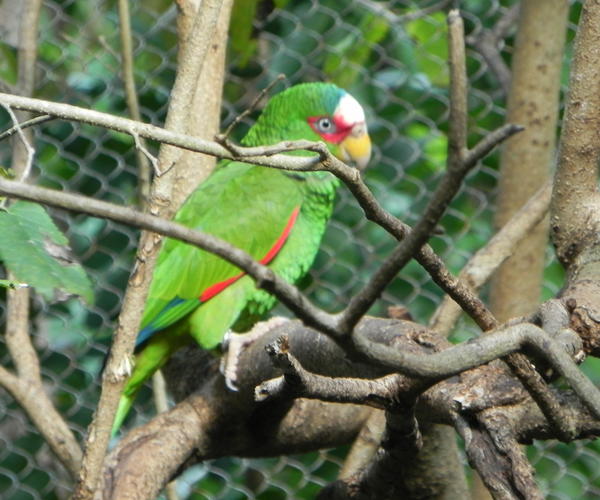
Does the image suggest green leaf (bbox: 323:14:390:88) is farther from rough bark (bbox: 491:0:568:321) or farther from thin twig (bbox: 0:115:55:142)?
thin twig (bbox: 0:115:55:142)

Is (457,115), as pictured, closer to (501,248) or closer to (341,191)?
(501,248)

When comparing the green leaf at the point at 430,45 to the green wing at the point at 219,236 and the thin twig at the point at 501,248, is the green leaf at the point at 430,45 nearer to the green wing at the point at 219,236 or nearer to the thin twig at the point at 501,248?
the green wing at the point at 219,236

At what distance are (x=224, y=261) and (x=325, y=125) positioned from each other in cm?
32

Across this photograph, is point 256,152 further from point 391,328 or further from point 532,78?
point 532,78

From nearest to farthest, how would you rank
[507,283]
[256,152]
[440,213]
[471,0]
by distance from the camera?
[440,213] → [256,152] → [507,283] → [471,0]

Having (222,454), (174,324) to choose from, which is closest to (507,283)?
(174,324)

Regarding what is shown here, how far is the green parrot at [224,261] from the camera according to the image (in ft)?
4.16

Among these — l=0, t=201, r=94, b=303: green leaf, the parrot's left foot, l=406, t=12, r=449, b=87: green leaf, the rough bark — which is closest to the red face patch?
the rough bark

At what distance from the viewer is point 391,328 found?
2.32ft

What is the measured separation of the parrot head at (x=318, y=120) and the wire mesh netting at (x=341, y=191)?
1.47 ft

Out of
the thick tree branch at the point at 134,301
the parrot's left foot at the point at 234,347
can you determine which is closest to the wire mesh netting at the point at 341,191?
the parrot's left foot at the point at 234,347

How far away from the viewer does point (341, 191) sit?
75.9 inches

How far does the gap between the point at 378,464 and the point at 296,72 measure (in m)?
1.35

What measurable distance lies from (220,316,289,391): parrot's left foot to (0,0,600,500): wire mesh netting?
0.75 metres
